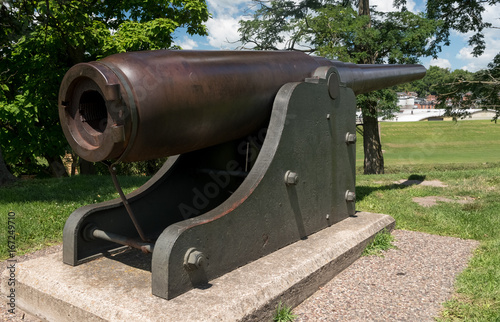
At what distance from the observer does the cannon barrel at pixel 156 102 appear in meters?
2.59

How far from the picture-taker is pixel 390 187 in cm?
904

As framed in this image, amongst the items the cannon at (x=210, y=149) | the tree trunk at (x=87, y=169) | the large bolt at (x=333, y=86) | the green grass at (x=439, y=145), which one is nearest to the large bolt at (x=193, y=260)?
the cannon at (x=210, y=149)

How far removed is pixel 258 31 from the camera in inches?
669

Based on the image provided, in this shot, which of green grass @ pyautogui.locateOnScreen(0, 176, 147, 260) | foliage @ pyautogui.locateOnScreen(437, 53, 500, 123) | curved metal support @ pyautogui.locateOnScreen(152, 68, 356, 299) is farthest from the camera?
foliage @ pyautogui.locateOnScreen(437, 53, 500, 123)

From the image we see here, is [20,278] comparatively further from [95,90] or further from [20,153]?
[20,153]

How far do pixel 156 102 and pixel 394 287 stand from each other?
7.98 feet

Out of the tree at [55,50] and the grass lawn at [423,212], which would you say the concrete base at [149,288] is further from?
the tree at [55,50]

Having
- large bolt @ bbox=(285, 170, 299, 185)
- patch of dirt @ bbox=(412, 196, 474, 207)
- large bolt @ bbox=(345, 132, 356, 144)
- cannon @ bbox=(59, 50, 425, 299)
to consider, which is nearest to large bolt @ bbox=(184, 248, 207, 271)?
cannon @ bbox=(59, 50, 425, 299)

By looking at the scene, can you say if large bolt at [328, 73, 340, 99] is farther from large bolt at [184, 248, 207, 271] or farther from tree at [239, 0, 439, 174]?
tree at [239, 0, 439, 174]

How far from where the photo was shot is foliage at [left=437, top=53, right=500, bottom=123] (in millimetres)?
13281

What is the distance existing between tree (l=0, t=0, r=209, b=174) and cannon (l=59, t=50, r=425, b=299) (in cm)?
787

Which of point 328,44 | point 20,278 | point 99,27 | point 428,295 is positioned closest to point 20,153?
point 99,27

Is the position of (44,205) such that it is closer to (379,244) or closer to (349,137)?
(349,137)

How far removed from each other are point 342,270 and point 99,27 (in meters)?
10.5
